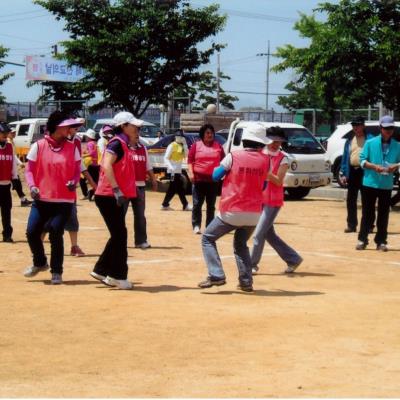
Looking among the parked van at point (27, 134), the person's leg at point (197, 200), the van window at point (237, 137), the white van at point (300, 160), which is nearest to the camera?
the person's leg at point (197, 200)

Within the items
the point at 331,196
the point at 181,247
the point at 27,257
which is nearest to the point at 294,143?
the point at 331,196

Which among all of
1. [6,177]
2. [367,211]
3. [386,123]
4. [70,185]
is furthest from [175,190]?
[70,185]

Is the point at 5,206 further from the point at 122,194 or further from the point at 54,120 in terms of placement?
the point at 122,194

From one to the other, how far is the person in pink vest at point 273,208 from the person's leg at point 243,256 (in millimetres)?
1111

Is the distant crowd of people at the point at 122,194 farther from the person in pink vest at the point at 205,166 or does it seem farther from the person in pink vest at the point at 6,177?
the person in pink vest at the point at 205,166

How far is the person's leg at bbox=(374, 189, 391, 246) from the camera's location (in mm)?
14523

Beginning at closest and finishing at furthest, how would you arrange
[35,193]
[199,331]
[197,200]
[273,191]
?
[199,331]
[35,193]
[273,191]
[197,200]

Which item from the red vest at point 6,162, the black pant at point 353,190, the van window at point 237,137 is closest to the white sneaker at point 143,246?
the red vest at point 6,162

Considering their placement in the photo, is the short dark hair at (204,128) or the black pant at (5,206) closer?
the black pant at (5,206)

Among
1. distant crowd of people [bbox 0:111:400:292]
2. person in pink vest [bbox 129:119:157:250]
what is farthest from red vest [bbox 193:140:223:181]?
distant crowd of people [bbox 0:111:400:292]

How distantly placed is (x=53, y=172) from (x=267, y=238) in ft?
8.43

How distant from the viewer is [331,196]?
2647 centimetres

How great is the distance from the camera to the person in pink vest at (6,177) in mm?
15250

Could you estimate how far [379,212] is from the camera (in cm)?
1463
